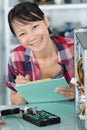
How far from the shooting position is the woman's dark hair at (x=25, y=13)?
1955 millimetres

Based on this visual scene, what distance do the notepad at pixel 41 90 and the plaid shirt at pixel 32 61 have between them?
9.3 inches

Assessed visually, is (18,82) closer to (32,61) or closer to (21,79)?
(21,79)

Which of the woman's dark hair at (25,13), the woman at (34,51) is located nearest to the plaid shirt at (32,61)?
the woman at (34,51)

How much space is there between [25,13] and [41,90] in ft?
1.61

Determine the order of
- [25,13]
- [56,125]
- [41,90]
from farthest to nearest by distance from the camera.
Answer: [25,13]
[41,90]
[56,125]

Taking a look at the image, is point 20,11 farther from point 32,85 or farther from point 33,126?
point 33,126

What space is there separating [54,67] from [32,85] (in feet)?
1.24

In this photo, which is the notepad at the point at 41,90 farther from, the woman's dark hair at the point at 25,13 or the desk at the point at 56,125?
the woman's dark hair at the point at 25,13

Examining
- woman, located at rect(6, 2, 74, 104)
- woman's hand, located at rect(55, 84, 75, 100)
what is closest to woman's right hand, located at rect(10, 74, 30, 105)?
woman, located at rect(6, 2, 74, 104)

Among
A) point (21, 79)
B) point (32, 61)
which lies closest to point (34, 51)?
point (32, 61)

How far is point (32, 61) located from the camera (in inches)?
80.0

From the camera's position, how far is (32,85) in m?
1.67

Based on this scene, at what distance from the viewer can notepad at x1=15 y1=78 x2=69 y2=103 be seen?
5.47 feet

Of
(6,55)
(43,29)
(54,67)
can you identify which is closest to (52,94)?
(54,67)
